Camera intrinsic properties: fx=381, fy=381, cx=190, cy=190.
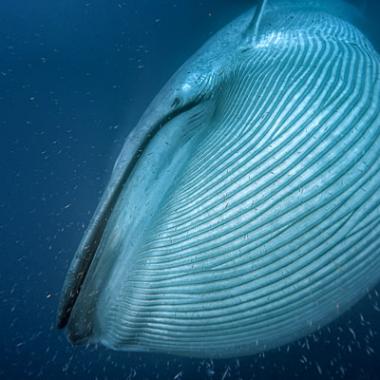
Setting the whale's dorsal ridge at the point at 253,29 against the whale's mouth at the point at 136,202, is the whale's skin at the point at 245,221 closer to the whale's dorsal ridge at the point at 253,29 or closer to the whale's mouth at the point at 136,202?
the whale's mouth at the point at 136,202

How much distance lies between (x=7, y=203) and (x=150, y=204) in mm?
7180

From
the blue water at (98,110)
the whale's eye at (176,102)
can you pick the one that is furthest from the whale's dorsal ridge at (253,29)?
the blue water at (98,110)

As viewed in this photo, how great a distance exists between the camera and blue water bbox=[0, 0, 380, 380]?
6.96 m

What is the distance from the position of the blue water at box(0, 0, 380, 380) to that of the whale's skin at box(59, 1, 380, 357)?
4233 millimetres

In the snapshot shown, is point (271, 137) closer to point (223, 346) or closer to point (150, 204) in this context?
point (150, 204)

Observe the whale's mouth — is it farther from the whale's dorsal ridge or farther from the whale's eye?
the whale's dorsal ridge

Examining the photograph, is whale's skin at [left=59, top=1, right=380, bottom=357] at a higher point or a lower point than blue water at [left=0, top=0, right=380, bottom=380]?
higher

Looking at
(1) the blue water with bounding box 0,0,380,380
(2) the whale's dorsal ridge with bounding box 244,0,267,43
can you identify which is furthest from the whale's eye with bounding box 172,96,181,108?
(1) the blue water with bounding box 0,0,380,380

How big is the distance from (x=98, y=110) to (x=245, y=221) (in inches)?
217

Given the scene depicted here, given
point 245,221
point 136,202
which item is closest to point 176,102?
point 136,202

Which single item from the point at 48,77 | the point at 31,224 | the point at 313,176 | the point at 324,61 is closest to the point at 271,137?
the point at 313,176

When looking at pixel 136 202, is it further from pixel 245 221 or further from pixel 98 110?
pixel 98 110

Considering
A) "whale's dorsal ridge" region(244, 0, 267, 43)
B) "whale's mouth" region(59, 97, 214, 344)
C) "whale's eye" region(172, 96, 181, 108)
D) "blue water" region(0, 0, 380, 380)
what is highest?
"whale's dorsal ridge" region(244, 0, 267, 43)

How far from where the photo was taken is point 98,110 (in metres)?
7.10
